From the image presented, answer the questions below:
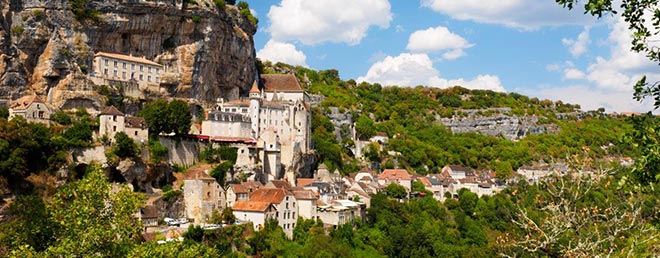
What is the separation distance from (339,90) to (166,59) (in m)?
48.4

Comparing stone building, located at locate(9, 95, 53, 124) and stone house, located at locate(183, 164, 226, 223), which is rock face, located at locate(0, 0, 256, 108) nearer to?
stone building, located at locate(9, 95, 53, 124)

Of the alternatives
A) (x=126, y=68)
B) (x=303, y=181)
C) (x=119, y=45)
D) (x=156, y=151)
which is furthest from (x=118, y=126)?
(x=303, y=181)

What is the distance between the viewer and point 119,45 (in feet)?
169

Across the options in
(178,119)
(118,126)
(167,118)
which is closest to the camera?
(118,126)

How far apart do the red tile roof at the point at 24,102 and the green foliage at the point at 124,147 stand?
6035mm

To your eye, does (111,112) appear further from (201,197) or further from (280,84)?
(280,84)

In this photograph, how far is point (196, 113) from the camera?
53.7m

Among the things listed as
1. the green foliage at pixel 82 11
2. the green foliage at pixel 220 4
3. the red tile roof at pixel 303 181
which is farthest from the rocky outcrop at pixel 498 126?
the green foliage at pixel 82 11

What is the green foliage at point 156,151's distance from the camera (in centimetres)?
4206

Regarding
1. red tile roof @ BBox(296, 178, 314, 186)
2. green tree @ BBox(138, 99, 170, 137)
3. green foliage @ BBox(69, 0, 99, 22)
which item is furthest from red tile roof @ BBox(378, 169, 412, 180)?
green foliage @ BBox(69, 0, 99, 22)

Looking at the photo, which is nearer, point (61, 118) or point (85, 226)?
point (85, 226)

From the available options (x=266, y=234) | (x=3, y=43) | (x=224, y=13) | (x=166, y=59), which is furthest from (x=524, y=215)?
(x=224, y=13)

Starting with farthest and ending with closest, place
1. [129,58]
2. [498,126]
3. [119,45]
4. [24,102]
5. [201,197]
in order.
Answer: [498,126]
[119,45]
[129,58]
[24,102]
[201,197]

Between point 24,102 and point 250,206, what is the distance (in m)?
15.8
